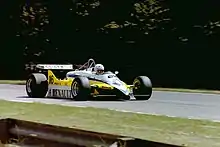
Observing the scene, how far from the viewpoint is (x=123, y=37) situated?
120 feet

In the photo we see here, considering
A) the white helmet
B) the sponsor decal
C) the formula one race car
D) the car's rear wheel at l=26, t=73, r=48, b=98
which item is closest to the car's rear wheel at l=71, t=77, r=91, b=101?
the formula one race car

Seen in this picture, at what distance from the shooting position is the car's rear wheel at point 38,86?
2270cm

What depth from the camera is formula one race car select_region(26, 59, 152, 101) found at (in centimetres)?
2048

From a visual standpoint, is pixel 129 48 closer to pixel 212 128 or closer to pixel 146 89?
pixel 146 89

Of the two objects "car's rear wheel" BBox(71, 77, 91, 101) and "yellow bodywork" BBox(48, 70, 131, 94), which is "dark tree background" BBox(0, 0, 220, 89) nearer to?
"yellow bodywork" BBox(48, 70, 131, 94)

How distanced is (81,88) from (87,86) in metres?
0.23

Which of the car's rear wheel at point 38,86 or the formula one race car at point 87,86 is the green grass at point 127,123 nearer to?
the formula one race car at point 87,86

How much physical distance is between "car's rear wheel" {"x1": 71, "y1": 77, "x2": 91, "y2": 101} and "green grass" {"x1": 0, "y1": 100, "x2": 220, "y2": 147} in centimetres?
272

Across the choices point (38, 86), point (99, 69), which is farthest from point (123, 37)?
point (99, 69)

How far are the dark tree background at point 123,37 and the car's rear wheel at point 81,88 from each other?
12391mm

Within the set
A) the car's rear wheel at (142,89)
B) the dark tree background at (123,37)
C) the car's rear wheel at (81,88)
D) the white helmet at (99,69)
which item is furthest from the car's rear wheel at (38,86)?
the dark tree background at (123,37)

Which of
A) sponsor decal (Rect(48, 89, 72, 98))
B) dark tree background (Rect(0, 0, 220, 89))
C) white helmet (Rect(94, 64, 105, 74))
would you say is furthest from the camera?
dark tree background (Rect(0, 0, 220, 89))

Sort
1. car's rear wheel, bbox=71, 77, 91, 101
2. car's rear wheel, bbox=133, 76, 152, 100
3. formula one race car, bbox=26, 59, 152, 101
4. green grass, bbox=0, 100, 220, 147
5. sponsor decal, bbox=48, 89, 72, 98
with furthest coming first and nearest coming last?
1. sponsor decal, bbox=48, 89, 72, 98
2. car's rear wheel, bbox=133, 76, 152, 100
3. formula one race car, bbox=26, 59, 152, 101
4. car's rear wheel, bbox=71, 77, 91, 101
5. green grass, bbox=0, 100, 220, 147

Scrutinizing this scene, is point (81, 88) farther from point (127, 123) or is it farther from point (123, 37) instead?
point (123, 37)
